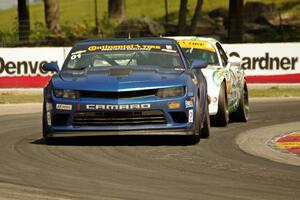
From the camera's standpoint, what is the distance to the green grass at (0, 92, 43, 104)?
23.4 m

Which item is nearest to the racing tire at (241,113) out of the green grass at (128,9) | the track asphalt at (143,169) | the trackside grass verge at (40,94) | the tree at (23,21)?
the track asphalt at (143,169)

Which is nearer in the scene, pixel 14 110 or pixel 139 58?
pixel 139 58

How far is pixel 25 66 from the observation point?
90.9 ft

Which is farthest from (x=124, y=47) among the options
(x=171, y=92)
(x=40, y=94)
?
(x=40, y=94)

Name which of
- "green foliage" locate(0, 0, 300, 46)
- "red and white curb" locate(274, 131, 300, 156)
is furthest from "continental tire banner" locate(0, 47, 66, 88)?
"red and white curb" locate(274, 131, 300, 156)

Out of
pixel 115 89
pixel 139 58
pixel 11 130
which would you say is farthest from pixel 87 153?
pixel 11 130

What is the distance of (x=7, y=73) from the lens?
27.7m

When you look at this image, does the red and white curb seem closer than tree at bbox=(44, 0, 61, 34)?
Yes

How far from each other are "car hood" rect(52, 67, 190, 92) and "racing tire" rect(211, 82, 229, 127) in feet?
6.81

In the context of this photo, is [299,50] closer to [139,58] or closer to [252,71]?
[252,71]

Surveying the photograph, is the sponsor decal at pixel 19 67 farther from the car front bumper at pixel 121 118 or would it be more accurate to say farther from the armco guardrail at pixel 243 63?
the car front bumper at pixel 121 118

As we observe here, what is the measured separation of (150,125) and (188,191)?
335 cm

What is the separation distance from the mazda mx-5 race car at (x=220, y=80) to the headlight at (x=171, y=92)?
2.41 metres

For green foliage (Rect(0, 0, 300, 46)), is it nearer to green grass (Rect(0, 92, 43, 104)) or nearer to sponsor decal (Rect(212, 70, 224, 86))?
green grass (Rect(0, 92, 43, 104))
